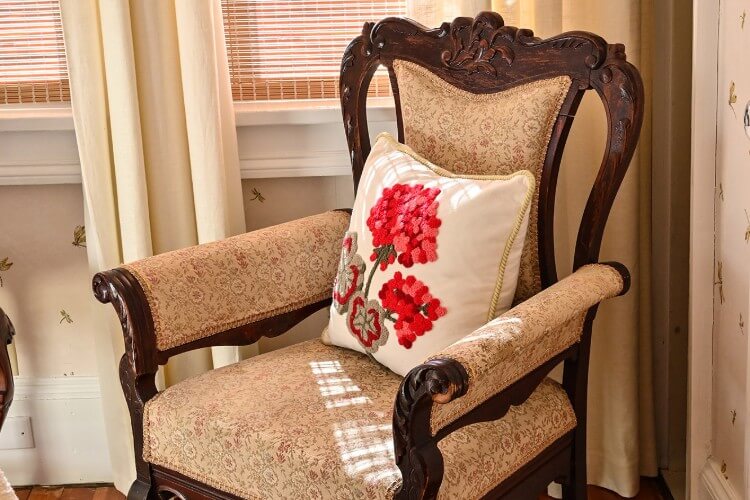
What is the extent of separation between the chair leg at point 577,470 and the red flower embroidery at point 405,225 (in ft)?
1.40

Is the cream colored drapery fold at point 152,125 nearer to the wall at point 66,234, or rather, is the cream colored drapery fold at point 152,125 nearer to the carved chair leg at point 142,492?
the wall at point 66,234

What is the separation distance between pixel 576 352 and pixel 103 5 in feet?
3.84

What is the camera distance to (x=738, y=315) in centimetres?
157

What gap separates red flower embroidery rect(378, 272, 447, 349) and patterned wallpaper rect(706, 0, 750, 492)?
493mm

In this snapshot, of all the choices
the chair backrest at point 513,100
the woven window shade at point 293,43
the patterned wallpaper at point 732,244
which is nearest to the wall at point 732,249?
the patterned wallpaper at point 732,244

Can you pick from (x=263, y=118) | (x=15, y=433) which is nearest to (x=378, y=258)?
(x=263, y=118)

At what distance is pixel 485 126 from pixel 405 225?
27 centimetres

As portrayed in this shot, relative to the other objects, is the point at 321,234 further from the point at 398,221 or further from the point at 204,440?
the point at 204,440

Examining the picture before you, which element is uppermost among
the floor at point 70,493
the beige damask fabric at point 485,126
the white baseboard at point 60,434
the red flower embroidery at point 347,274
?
the beige damask fabric at point 485,126

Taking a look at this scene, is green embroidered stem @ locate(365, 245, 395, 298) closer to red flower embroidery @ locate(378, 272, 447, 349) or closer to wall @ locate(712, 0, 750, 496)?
red flower embroidery @ locate(378, 272, 447, 349)

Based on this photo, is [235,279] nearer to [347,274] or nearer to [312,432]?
[347,274]

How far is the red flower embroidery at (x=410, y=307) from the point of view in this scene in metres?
1.54

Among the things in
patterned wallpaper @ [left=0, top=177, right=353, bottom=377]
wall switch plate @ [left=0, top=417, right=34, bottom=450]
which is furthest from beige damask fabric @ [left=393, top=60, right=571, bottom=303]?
wall switch plate @ [left=0, top=417, right=34, bottom=450]

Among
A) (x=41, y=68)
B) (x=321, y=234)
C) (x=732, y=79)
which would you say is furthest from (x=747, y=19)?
(x=41, y=68)
